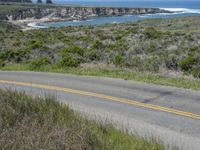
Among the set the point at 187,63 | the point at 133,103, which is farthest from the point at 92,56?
the point at 133,103

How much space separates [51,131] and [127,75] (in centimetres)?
1066


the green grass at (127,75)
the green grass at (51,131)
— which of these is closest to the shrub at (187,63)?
the green grass at (127,75)

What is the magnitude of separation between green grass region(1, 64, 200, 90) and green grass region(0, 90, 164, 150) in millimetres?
7254

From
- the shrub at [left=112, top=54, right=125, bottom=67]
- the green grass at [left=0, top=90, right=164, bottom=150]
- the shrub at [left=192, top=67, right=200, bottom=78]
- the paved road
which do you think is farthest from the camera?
the shrub at [left=112, top=54, right=125, bottom=67]

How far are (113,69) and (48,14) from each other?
157m

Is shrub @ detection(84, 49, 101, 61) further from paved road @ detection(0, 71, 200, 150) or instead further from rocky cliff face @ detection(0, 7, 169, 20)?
rocky cliff face @ detection(0, 7, 169, 20)

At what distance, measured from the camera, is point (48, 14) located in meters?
171

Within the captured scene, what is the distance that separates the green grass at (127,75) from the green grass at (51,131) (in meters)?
7.25

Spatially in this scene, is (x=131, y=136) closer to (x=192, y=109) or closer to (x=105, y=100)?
(x=192, y=109)

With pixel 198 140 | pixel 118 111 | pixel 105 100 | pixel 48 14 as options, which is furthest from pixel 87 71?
pixel 48 14

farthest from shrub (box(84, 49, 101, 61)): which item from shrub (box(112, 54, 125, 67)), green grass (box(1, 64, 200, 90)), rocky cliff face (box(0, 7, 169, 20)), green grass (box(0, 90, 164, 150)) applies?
rocky cliff face (box(0, 7, 169, 20))

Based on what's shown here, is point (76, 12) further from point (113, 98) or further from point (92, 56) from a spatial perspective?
point (113, 98)

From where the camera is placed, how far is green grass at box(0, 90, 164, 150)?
5.78 m

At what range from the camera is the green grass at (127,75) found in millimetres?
14423
